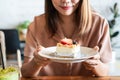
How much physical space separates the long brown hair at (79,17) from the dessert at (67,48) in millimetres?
124

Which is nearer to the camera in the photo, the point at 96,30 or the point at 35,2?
the point at 96,30

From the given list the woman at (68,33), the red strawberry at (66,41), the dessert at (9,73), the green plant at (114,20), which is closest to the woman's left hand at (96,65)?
the woman at (68,33)

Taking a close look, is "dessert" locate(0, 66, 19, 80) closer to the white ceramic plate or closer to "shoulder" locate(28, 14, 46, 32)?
the white ceramic plate

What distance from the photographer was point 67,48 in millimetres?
1318

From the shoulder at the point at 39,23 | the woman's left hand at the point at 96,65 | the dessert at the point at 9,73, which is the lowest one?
the woman's left hand at the point at 96,65

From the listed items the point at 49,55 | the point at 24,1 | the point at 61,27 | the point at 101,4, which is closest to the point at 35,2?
the point at 24,1

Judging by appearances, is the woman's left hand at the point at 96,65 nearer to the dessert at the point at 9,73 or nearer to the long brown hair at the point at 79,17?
the long brown hair at the point at 79,17

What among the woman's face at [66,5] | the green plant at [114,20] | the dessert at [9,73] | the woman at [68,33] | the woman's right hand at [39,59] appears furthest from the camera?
the green plant at [114,20]

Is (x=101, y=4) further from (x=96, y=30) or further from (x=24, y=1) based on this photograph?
(x=96, y=30)

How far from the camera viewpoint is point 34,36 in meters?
1.41

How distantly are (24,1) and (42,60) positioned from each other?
2.38 meters

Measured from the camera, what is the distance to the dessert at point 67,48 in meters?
1.22

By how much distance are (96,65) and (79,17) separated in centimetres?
30

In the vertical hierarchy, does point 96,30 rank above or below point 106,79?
above
